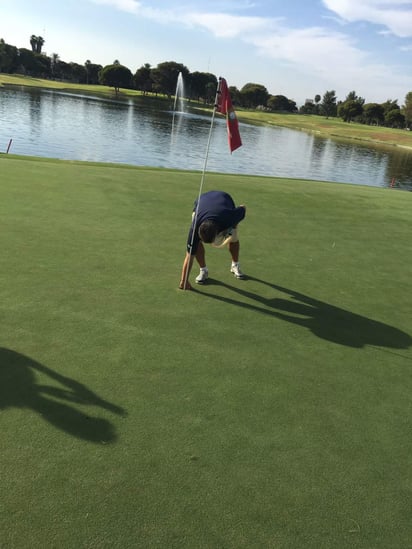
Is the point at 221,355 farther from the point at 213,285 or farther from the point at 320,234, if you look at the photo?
the point at 320,234

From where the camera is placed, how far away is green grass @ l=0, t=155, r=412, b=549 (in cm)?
283

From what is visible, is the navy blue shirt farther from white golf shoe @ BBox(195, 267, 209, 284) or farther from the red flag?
the red flag

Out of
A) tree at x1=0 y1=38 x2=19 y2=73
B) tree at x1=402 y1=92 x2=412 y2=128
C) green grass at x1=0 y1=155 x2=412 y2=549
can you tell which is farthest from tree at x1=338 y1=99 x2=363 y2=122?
green grass at x1=0 y1=155 x2=412 y2=549

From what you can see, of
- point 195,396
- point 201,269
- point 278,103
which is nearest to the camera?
point 195,396

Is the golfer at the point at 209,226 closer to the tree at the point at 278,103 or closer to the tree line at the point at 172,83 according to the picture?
the tree line at the point at 172,83

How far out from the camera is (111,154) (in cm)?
3262

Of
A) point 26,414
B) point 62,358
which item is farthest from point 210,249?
point 26,414

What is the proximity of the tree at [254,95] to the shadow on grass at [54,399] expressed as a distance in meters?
186

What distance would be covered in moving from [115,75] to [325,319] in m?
163

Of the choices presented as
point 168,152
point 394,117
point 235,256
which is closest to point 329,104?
point 394,117

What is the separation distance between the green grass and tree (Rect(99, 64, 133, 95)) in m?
157

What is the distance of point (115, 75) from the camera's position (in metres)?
151

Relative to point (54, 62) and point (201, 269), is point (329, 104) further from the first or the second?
point (201, 269)

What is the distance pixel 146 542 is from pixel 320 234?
8.16 meters
